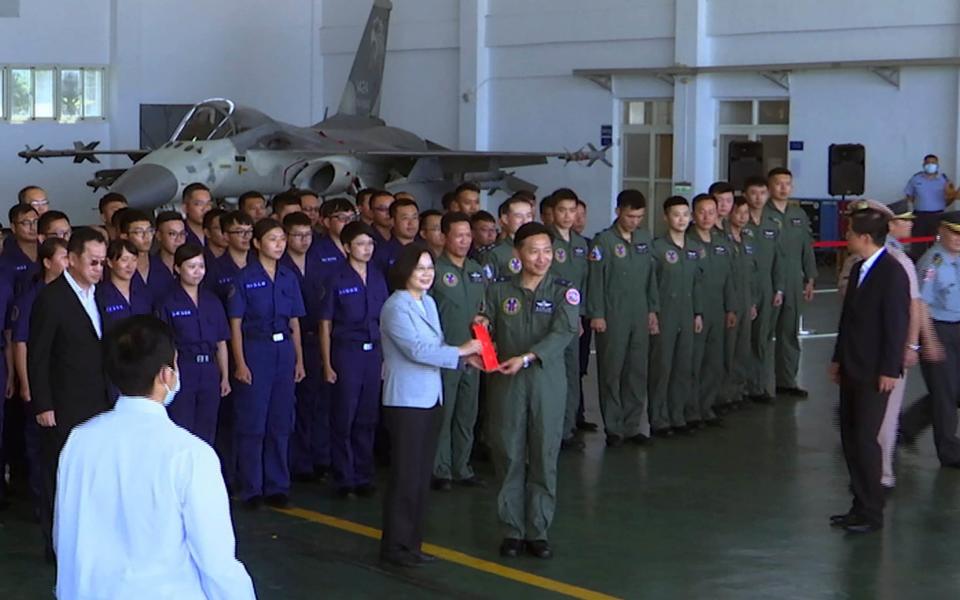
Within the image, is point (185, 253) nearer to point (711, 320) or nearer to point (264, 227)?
point (264, 227)

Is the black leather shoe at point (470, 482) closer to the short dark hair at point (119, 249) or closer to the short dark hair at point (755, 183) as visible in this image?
the short dark hair at point (119, 249)

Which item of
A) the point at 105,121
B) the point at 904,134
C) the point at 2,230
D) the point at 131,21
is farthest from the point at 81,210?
the point at 2,230

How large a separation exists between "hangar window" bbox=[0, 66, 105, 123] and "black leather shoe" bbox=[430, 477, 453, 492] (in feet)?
68.2

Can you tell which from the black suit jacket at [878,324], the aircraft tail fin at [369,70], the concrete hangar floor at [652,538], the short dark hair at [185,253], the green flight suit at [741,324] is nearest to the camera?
the concrete hangar floor at [652,538]

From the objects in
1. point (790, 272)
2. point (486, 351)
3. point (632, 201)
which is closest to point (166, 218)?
point (486, 351)

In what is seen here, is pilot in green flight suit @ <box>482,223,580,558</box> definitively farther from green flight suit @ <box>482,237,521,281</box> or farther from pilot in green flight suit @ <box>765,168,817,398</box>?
pilot in green flight suit @ <box>765,168,817,398</box>

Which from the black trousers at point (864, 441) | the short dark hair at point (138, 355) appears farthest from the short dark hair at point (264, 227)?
the short dark hair at point (138, 355)

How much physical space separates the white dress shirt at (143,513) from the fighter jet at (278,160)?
1677 cm

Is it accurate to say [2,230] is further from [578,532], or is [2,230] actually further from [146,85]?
[146,85]

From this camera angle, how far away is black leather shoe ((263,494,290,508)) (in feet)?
25.4

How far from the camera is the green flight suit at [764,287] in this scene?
35.0ft

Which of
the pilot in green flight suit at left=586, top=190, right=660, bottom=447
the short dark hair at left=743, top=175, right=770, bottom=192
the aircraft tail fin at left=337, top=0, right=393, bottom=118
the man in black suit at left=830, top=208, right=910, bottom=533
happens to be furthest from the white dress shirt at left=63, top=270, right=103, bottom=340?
the aircraft tail fin at left=337, top=0, right=393, bottom=118

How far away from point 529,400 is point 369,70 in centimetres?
1987

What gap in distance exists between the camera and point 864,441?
7.05 metres
